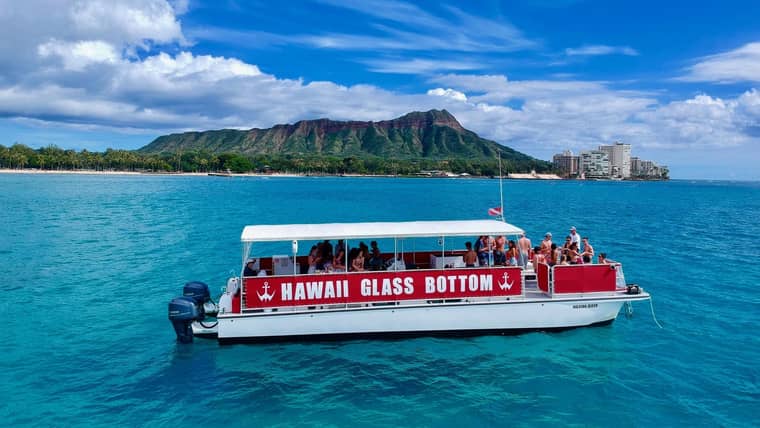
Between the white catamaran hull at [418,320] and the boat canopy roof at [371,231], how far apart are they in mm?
2005

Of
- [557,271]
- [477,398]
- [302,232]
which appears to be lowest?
[477,398]

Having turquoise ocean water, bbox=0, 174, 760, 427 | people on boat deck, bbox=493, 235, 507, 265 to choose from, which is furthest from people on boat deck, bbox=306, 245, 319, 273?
people on boat deck, bbox=493, 235, 507, 265

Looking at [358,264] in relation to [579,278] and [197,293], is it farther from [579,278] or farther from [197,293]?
[579,278]

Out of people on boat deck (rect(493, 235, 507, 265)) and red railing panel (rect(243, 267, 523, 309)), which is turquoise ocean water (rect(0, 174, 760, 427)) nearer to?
red railing panel (rect(243, 267, 523, 309))

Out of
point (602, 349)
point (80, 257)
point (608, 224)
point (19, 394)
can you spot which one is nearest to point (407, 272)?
point (602, 349)

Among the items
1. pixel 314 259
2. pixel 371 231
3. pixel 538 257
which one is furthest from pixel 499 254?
pixel 314 259

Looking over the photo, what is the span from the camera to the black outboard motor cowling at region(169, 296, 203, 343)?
1358cm

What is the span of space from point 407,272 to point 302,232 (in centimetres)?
316

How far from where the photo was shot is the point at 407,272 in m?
14.0

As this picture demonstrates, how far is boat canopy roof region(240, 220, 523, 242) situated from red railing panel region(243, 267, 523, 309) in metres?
1.08

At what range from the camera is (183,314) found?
1359 centimetres

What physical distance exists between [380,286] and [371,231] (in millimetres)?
1554

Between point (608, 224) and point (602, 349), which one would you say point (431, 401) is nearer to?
point (602, 349)

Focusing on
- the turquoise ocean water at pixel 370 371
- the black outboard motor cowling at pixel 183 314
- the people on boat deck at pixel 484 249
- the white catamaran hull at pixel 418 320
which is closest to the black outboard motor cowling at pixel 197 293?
the black outboard motor cowling at pixel 183 314
